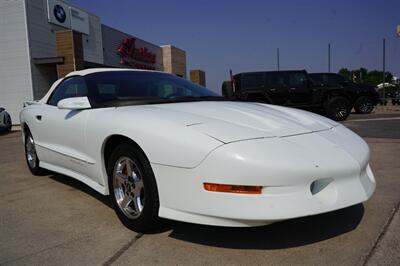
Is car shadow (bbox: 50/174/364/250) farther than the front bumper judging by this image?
Yes

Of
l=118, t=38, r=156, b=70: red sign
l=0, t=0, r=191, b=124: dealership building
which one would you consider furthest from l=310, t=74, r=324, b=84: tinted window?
l=118, t=38, r=156, b=70: red sign

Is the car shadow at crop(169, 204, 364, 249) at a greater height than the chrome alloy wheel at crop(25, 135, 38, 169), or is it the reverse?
the chrome alloy wheel at crop(25, 135, 38, 169)

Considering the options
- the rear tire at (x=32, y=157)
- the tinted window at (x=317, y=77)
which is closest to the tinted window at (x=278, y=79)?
the tinted window at (x=317, y=77)

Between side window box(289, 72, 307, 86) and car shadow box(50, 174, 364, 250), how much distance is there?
10.1 metres

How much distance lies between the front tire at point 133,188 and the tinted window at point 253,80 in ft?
33.3

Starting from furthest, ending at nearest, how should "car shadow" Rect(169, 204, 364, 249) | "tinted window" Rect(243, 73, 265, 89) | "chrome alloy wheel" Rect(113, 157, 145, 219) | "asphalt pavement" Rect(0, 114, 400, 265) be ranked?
"tinted window" Rect(243, 73, 265, 89) < "chrome alloy wheel" Rect(113, 157, 145, 219) < "car shadow" Rect(169, 204, 364, 249) < "asphalt pavement" Rect(0, 114, 400, 265)

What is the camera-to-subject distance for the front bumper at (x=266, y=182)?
6.95ft

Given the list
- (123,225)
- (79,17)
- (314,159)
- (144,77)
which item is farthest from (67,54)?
(314,159)

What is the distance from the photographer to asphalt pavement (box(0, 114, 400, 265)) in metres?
2.29

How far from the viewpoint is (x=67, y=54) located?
14.0 metres

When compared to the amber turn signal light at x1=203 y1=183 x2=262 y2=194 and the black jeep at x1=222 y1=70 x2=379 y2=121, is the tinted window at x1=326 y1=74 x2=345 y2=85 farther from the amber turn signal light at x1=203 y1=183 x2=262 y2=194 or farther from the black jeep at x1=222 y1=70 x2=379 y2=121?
the amber turn signal light at x1=203 y1=183 x2=262 y2=194

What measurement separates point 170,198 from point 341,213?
146cm

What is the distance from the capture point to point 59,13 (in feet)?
54.1

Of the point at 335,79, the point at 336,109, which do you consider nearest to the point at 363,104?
the point at 335,79
